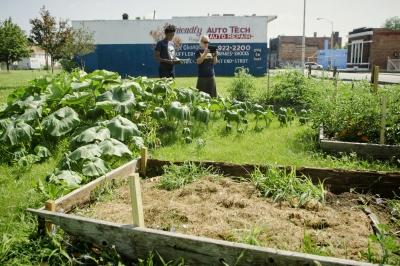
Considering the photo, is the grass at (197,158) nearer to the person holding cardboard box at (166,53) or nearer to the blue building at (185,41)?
the person holding cardboard box at (166,53)

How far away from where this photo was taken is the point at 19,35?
201ft

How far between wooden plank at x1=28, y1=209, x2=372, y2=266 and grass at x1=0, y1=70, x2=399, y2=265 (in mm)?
249

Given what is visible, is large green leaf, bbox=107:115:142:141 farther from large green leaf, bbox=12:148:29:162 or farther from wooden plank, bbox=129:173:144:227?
wooden plank, bbox=129:173:144:227

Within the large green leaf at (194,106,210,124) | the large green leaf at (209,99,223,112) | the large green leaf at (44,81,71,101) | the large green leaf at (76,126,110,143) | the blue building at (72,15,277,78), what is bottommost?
the large green leaf at (76,126,110,143)

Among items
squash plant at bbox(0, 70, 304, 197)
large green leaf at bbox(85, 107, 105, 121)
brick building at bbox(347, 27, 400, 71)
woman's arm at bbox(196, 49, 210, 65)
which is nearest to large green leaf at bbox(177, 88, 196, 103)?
squash plant at bbox(0, 70, 304, 197)

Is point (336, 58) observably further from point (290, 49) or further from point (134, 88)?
point (134, 88)

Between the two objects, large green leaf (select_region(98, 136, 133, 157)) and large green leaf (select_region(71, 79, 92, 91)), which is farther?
large green leaf (select_region(71, 79, 92, 91))

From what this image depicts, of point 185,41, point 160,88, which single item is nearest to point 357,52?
point 185,41

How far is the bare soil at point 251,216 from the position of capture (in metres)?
2.55

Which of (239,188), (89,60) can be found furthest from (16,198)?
(89,60)

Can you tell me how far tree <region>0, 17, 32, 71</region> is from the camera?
5750 centimetres

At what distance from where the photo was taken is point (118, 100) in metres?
5.39

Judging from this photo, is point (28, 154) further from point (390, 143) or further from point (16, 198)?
point (390, 143)

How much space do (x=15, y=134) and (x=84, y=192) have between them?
2020mm
